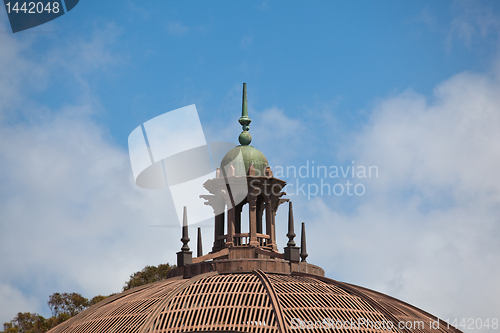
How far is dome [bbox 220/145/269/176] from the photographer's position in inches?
1313

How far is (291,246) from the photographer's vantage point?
30609 mm

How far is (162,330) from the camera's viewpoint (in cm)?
2489

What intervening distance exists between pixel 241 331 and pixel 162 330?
107 inches

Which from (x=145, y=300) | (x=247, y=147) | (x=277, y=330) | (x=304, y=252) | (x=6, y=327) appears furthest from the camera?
(x=6, y=327)

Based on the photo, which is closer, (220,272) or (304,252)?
(220,272)

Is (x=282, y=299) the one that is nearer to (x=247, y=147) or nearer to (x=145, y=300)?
(x=145, y=300)

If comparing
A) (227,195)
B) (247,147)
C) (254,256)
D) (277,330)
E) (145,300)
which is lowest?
(277,330)

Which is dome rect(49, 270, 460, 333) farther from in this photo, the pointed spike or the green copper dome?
the pointed spike

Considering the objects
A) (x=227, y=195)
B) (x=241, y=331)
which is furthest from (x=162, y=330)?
(x=227, y=195)

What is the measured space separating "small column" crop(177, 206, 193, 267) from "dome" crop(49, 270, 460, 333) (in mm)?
1411

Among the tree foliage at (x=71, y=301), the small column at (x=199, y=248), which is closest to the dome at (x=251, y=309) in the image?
the small column at (x=199, y=248)

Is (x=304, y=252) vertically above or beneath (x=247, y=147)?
beneath

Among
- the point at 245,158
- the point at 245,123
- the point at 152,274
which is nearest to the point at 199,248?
the point at 245,158

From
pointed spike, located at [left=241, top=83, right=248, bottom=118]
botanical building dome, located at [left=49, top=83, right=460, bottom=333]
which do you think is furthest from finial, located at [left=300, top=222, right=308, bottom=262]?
pointed spike, located at [left=241, top=83, right=248, bottom=118]
